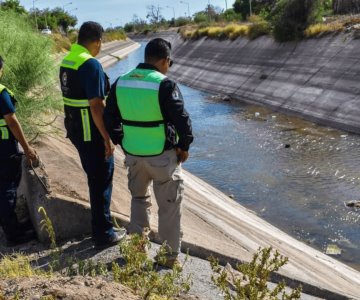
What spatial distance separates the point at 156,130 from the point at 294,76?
71.2 feet

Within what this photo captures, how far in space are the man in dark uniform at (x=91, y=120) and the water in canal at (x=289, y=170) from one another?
5.26 m

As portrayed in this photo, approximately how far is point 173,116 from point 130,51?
76320 mm

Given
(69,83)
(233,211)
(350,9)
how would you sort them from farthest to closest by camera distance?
1. (350,9)
2. (233,211)
3. (69,83)

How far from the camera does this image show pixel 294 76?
25.5m

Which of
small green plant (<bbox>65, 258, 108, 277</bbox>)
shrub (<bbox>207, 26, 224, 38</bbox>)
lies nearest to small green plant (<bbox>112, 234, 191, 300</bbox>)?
small green plant (<bbox>65, 258, 108, 277</bbox>)

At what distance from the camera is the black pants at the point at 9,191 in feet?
18.9

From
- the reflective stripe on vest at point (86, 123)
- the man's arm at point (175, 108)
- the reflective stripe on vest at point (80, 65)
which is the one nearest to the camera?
the man's arm at point (175, 108)

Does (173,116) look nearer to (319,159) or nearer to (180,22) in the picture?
(319,159)

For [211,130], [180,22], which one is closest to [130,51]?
[180,22]

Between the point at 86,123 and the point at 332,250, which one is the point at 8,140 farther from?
the point at 332,250

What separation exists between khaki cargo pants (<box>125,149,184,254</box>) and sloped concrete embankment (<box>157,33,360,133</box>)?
14555mm

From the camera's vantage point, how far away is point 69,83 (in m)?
5.18

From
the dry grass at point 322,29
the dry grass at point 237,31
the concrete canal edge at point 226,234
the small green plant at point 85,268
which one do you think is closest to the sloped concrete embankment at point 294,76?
the dry grass at point 322,29

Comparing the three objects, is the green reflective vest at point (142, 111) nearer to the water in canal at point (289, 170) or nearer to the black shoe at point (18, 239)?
the black shoe at point (18, 239)
